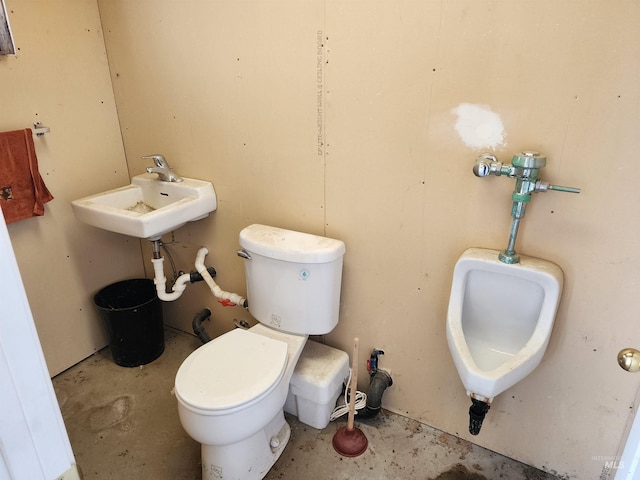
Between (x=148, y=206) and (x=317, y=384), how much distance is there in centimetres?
116

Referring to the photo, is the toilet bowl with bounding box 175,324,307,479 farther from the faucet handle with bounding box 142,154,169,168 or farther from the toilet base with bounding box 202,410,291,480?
the faucet handle with bounding box 142,154,169,168

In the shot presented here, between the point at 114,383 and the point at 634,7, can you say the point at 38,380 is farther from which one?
the point at 114,383

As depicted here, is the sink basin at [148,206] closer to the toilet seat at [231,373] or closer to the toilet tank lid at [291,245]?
the toilet tank lid at [291,245]

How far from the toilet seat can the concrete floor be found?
→ 17.6 inches

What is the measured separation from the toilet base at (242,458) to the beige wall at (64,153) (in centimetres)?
104

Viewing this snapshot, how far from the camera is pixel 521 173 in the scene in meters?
1.18

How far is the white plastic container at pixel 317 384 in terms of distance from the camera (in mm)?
1644

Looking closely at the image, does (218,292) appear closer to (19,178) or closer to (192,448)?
(192,448)

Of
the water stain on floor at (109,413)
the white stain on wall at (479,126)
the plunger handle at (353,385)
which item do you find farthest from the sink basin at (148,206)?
the white stain on wall at (479,126)

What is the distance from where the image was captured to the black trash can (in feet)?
6.45

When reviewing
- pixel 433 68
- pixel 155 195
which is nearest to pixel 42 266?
pixel 155 195

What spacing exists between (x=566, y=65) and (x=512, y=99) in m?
0.15

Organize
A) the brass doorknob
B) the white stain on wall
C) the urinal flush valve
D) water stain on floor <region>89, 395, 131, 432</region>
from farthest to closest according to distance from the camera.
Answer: water stain on floor <region>89, 395, 131, 432</region> → the white stain on wall → the urinal flush valve → the brass doorknob

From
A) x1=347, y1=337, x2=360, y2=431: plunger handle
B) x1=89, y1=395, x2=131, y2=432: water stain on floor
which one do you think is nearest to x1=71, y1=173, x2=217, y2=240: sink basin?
x1=89, y1=395, x2=131, y2=432: water stain on floor
